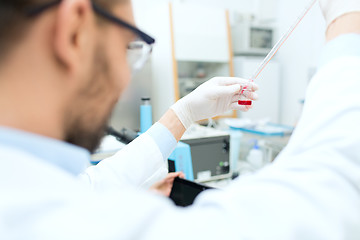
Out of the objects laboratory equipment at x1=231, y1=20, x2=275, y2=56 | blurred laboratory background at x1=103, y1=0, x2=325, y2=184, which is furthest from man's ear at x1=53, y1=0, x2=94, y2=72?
laboratory equipment at x1=231, y1=20, x2=275, y2=56

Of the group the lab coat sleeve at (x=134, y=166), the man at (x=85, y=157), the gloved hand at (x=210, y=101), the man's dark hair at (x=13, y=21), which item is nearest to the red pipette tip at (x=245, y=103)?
the gloved hand at (x=210, y=101)

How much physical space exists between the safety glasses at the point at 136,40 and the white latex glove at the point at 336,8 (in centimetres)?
37

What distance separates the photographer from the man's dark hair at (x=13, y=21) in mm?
362

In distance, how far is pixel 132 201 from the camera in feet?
1.31

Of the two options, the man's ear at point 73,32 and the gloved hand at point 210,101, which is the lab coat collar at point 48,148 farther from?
the gloved hand at point 210,101

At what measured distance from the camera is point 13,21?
369 mm

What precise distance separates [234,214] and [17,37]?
1.29 ft

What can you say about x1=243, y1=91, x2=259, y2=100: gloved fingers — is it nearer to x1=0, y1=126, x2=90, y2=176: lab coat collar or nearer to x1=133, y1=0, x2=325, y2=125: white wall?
x1=0, y1=126, x2=90, y2=176: lab coat collar

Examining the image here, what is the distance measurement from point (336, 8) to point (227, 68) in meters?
2.00

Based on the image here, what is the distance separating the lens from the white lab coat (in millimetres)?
351

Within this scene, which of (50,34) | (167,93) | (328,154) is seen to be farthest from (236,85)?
(167,93)

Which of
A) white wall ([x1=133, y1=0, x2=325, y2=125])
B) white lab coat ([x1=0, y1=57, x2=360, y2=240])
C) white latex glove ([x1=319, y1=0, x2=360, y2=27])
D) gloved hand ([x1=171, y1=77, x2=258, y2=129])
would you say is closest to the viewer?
white lab coat ([x1=0, y1=57, x2=360, y2=240])

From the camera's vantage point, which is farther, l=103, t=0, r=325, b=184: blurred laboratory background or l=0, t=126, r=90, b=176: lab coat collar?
l=103, t=0, r=325, b=184: blurred laboratory background

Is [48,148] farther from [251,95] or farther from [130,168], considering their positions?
[251,95]
